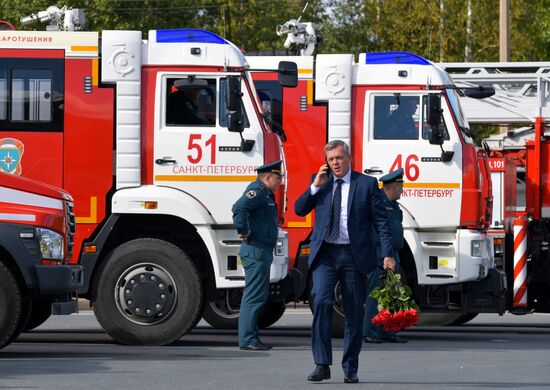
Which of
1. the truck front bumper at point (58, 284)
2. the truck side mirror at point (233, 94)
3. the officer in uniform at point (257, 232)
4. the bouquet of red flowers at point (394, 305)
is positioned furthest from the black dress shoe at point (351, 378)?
the truck side mirror at point (233, 94)

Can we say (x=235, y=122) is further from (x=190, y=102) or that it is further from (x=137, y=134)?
(x=137, y=134)

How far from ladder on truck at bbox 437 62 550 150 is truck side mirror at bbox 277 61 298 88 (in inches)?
179

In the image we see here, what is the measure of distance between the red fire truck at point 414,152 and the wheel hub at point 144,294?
6.38 feet

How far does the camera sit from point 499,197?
19953 millimetres

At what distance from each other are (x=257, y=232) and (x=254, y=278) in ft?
1.45

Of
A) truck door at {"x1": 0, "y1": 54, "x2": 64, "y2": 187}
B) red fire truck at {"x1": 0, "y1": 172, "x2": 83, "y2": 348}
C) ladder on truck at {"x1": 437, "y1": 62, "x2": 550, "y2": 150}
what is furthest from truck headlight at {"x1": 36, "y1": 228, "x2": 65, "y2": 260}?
ladder on truck at {"x1": 437, "y1": 62, "x2": 550, "y2": 150}

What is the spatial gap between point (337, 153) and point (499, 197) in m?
7.49

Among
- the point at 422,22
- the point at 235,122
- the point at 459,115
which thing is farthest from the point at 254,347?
the point at 422,22

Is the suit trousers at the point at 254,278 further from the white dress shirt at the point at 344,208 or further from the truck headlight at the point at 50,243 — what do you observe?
the white dress shirt at the point at 344,208

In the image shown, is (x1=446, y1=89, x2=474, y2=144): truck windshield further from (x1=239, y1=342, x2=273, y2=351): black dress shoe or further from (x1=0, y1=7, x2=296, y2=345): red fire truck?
(x1=239, y1=342, x2=273, y2=351): black dress shoe

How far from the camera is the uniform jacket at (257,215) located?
1564 centimetres

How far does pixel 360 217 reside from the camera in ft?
42.1

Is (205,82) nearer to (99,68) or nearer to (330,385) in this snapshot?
(99,68)

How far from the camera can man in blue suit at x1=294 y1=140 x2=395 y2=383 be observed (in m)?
12.8
